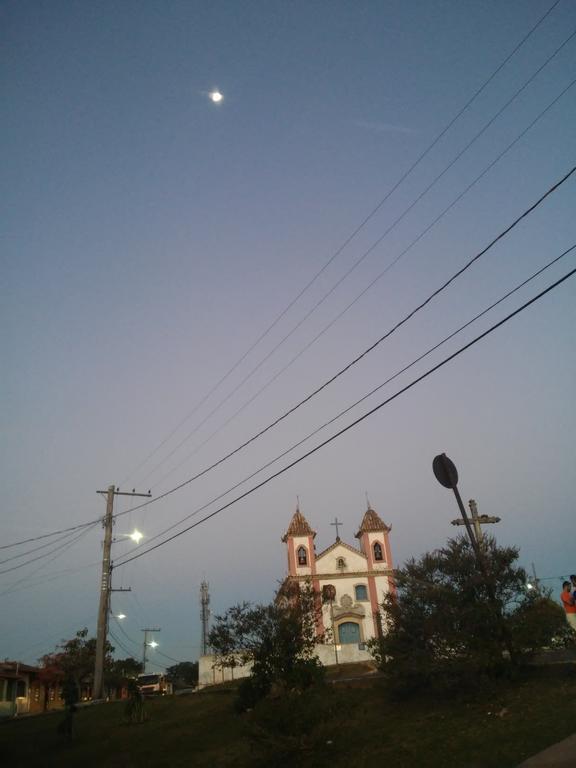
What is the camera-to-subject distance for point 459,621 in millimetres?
13023

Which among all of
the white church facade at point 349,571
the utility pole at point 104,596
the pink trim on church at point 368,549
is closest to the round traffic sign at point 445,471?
the utility pole at point 104,596

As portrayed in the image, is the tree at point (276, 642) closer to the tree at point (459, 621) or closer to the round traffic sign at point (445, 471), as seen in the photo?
the tree at point (459, 621)

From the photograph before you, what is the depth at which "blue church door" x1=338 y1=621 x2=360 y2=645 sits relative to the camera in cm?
4284

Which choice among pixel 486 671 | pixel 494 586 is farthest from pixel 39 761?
pixel 494 586

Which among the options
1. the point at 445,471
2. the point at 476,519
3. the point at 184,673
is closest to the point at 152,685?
the point at 476,519

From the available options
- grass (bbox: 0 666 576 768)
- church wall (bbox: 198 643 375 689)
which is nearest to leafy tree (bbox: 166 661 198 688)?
church wall (bbox: 198 643 375 689)

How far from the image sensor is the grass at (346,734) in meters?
9.05

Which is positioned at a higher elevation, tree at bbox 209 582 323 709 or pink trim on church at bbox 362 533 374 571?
pink trim on church at bbox 362 533 374 571

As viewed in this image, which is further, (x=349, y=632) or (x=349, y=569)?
Result: (x=349, y=569)

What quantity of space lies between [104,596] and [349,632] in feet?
82.5

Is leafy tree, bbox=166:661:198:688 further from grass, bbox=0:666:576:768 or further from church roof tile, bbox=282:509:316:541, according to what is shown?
grass, bbox=0:666:576:768

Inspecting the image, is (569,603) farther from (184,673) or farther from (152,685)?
(184,673)

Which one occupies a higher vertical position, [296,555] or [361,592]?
[296,555]

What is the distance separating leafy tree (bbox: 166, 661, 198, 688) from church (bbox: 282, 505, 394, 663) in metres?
59.2
